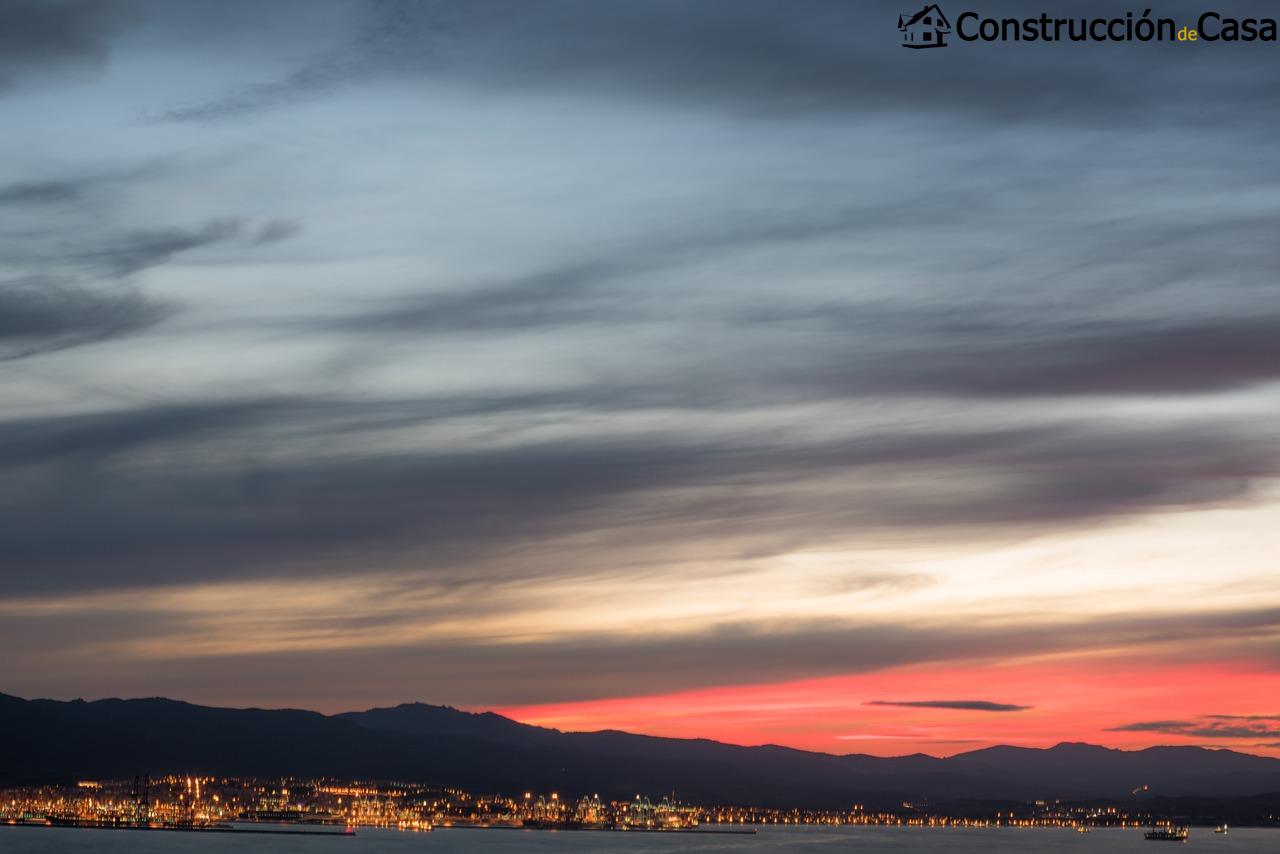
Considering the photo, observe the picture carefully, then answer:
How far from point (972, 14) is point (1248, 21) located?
1360 cm

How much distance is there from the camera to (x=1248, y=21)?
→ 3147 inches

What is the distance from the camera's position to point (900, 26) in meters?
86.3

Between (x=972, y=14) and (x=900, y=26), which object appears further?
(x=900, y=26)

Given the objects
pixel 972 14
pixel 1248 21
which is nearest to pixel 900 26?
pixel 972 14

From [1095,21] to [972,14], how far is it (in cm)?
597

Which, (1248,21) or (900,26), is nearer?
(1248,21)

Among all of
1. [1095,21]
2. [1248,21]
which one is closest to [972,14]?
[1095,21]

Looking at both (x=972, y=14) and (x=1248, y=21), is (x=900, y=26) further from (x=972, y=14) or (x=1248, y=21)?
(x=1248, y=21)

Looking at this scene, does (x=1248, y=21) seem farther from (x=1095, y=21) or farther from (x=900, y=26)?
(x=900, y=26)

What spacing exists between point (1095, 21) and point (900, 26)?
36.2 ft

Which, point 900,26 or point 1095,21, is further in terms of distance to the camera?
point 900,26

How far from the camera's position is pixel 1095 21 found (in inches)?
3127
